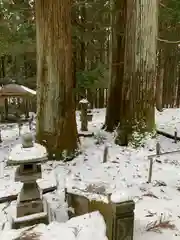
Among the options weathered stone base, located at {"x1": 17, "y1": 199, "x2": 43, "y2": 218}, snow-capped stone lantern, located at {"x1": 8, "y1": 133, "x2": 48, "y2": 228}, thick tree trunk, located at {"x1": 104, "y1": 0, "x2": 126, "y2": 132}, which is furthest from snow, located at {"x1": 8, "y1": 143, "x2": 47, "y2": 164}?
thick tree trunk, located at {"x1": 104, "y1": 0, "x2": 126, "y2": 132}

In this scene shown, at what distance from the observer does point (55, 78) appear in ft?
22.1

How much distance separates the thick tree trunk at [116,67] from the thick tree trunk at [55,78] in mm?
2485

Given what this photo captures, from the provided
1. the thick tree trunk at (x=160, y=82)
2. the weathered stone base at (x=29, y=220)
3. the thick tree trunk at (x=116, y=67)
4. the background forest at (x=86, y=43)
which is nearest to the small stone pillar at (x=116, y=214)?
the weathered stone base at (x=29, y=220)

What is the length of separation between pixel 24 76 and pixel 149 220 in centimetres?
1276

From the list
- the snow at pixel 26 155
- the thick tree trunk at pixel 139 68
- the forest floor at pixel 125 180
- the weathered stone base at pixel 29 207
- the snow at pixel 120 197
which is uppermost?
the thick tree trunk at pixel 139 68

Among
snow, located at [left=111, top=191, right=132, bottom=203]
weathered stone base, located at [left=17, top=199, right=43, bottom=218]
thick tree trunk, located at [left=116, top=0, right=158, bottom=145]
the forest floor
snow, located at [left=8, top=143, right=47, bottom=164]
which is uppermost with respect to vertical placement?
thick tree trunk, located at [left=116, top=0, right=158, bottom=145]

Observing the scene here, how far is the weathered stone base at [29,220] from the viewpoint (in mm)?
4133

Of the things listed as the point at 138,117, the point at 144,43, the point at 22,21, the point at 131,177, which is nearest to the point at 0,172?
the point at 131,177

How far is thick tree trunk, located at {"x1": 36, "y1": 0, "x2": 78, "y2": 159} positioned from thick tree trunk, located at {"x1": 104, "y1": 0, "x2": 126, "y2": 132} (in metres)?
2.48

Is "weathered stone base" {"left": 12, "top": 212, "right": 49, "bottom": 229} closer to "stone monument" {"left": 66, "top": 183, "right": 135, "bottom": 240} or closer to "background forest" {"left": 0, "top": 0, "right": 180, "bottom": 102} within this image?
"stone monument" {"left": 66, "top": 183, "right": 135, "bottom": 240}

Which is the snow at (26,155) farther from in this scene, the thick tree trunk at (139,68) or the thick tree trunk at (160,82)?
the thick tree trunk at (160,82)

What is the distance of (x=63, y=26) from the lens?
6684 mm

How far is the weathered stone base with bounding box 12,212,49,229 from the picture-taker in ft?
13.6

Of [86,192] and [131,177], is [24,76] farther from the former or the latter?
[86,192]
